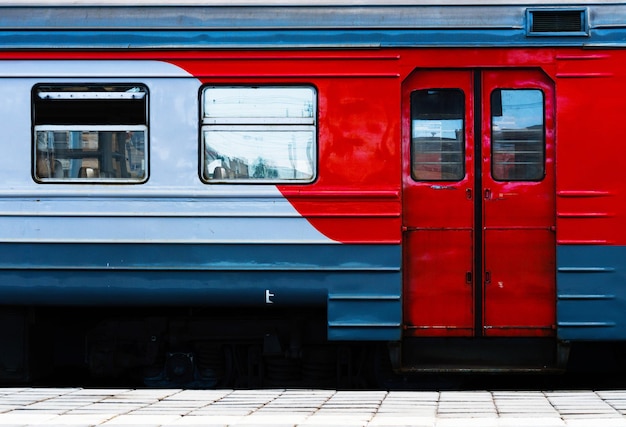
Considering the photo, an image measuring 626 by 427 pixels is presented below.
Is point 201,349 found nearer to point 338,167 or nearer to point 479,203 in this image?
point 338,167

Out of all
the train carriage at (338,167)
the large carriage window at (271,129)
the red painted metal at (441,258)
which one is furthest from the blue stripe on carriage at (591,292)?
the large carriage window at (271,129)

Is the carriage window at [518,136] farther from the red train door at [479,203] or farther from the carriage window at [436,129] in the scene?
the carriage window at [436,129]

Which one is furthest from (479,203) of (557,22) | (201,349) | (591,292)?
(201,349)

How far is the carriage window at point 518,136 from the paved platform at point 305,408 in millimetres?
1853

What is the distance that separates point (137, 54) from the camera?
8828 mm

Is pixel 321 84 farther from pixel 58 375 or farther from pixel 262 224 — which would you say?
pixel 58 375

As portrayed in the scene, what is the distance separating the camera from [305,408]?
710 cm

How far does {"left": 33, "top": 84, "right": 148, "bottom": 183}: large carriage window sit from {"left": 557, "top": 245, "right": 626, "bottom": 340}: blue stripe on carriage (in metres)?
3.48

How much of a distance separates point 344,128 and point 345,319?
1.53 m

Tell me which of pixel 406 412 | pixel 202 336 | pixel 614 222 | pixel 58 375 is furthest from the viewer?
pixel 58 375

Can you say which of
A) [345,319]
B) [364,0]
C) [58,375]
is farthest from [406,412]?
[58,375]

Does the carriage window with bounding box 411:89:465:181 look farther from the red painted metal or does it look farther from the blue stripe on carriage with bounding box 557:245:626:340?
the blue stripe on carriage with bounding box 557:245:626:340

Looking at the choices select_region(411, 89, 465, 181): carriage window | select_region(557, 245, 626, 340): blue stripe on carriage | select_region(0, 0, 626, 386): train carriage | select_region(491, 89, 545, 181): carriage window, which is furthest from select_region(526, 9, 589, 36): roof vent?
select_region(557, 245, 626, 340): blue stripe on carriage

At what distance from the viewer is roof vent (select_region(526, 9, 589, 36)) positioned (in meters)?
8.76
